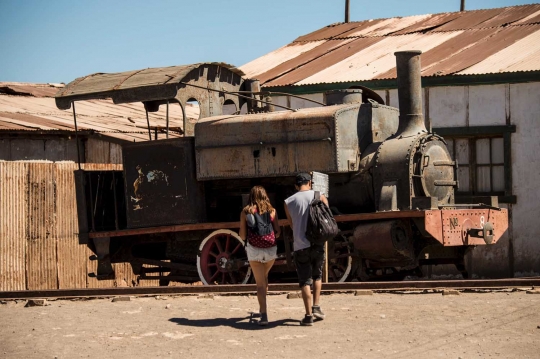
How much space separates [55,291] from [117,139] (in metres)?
6.24

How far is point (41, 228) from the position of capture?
55.1ft

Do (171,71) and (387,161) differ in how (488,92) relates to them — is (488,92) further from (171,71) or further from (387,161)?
(171,71)

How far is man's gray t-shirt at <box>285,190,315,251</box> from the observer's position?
32.3 ft

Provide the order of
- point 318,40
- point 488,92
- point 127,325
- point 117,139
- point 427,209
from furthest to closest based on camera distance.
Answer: point 318,40 < point 117,139 < point 488,92 < point 427,209 < point 127,325

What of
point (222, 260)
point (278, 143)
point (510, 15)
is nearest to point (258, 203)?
point (278, 143)

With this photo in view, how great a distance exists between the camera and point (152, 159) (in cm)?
1470

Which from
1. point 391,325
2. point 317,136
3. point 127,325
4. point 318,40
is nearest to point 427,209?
point 317,136

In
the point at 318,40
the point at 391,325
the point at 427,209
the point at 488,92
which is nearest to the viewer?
the point at 391,325

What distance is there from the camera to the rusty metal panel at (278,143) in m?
13.6

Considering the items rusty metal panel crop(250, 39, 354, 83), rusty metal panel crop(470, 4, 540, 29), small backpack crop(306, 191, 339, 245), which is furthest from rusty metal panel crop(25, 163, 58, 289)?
rusty metal panel crop(470, 4, 540, 29)

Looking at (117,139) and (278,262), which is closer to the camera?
(278,262)

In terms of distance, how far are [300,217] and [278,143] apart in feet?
13.6

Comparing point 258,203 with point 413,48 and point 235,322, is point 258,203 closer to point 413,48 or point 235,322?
point 235,322

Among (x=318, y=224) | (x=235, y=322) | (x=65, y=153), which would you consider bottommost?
(x=235, y=322)
